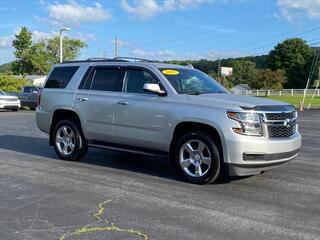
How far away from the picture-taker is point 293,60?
117 metres

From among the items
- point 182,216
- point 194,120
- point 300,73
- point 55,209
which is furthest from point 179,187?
point 300,73

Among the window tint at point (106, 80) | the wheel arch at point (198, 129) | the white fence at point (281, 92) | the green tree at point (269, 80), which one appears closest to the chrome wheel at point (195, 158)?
the wheel arch at point (198, 129)

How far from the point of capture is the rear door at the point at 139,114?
311 inches

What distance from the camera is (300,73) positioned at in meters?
116

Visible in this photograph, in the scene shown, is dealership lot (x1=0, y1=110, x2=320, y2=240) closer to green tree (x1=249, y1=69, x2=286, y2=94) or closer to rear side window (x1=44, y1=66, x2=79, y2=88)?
rear side window (x1=44, y1=66, x2=79, y2=88)

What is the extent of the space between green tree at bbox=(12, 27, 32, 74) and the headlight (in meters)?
81.9

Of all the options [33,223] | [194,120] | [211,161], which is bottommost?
[33,223]

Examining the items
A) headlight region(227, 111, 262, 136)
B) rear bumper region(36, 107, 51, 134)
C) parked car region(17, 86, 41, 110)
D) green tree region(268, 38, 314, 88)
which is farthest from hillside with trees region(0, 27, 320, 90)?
headlight region(227, 111, 262, 136)

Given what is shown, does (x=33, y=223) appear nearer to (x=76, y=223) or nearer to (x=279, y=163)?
(x=76, y=223)

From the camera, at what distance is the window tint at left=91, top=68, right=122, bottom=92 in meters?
8.79

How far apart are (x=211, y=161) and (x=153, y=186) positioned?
0.93 metres

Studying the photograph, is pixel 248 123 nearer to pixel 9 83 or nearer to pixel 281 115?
pixel 281 115

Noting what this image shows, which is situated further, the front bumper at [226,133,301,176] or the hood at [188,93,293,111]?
the hood at [188,93,293,111]

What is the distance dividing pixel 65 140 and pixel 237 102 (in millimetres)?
3836
